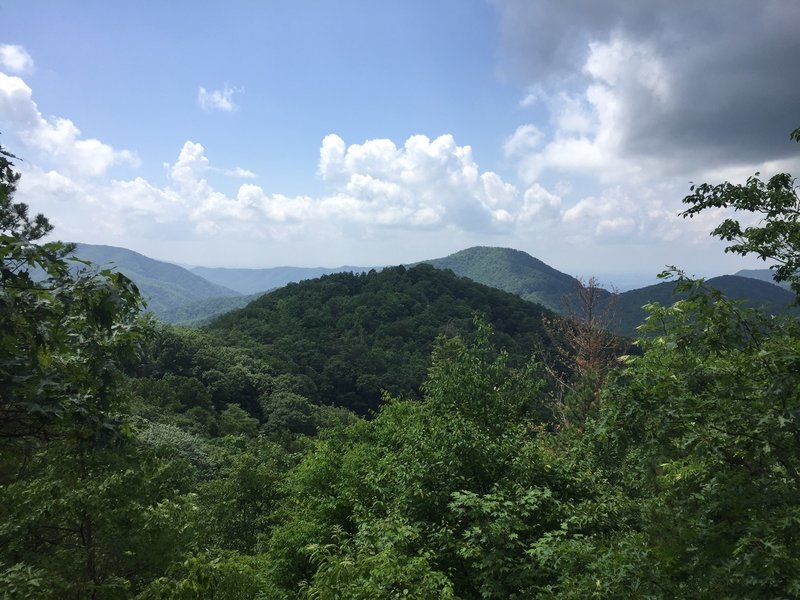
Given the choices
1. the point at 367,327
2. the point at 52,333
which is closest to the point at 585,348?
the point at 52,333

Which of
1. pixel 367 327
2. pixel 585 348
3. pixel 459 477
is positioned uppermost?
pixel 585 348

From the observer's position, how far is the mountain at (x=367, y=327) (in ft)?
274

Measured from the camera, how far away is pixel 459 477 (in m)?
9.12

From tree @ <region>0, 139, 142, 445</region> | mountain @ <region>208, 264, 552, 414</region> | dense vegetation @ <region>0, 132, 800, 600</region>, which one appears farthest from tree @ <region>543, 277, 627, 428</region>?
mountain @ <region>208, 264, 552, 414</region>

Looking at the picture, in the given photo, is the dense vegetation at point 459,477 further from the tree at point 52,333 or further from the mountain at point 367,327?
the mountain at point 367,327

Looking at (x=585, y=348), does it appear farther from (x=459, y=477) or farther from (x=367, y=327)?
(x=367, y=327)

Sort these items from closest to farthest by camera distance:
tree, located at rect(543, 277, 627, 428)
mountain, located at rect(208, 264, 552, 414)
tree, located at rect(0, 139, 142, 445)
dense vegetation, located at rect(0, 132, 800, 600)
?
1. tree, located at rect(0, 139, 142, 445)
2. dense vegetation, located at rect(0, 132, 800, 600)
3. tree, located at rect(543, 277, 627, 428)
4. mountain, located at rect(208, 264, 552, 414)

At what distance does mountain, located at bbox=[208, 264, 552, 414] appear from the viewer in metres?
83.4

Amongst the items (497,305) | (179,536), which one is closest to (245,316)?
(497,305)

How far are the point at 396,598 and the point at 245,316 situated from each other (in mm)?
104743

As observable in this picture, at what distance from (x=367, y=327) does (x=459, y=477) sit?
94750 millimetres

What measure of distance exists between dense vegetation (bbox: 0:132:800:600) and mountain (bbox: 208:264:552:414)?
6016 centimetres

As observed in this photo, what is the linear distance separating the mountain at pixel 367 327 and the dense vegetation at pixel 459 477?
2368 inches

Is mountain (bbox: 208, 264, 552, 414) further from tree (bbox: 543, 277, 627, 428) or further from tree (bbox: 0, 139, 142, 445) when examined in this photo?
tree (bbox: 0, 139, 142, 445)
